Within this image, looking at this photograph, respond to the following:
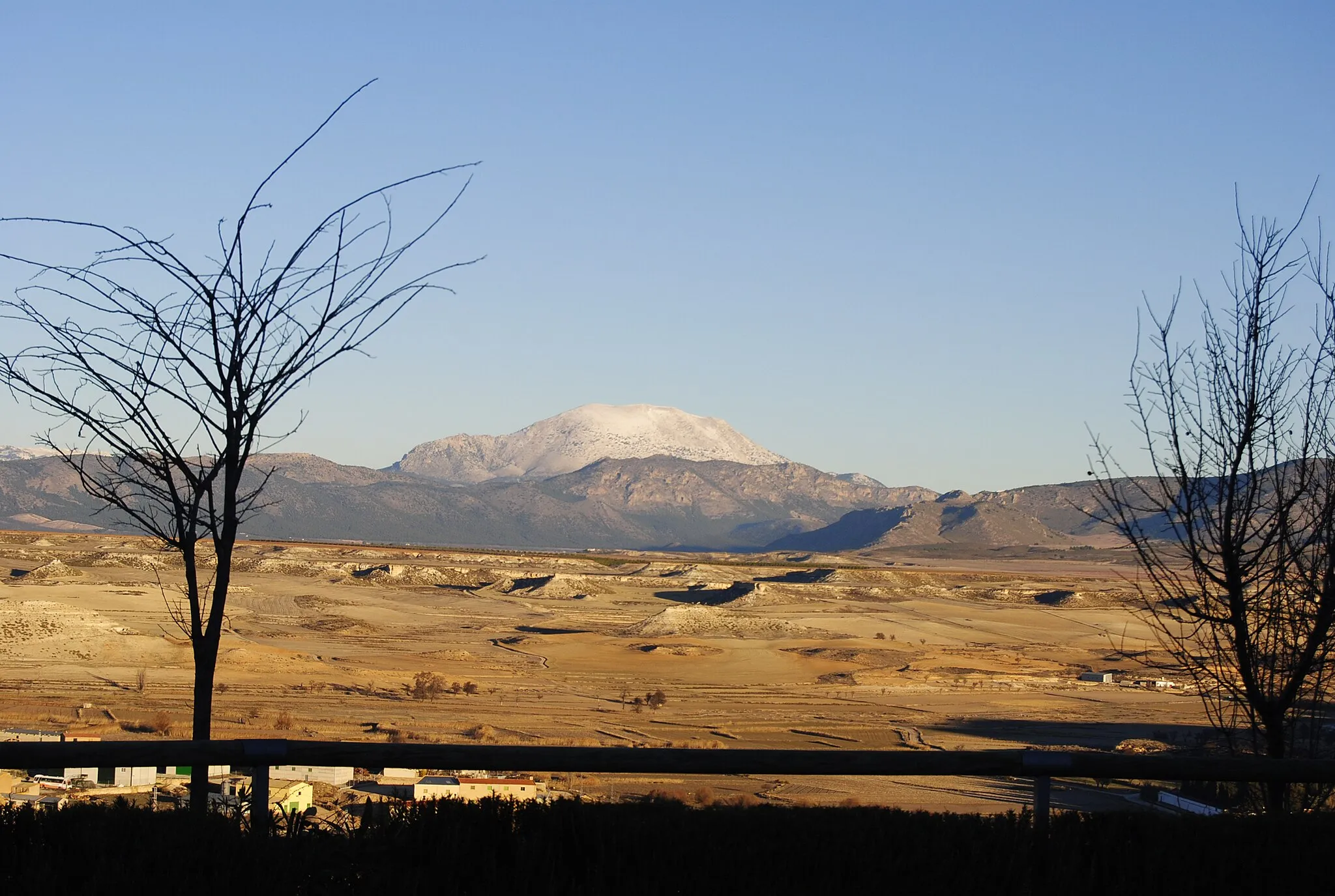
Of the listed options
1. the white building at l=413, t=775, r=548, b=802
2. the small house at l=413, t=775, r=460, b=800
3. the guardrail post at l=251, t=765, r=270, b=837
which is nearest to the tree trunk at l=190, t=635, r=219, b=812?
the guardrail post at l=251, t=765, r=270, b=837

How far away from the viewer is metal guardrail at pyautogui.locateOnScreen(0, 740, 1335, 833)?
17.8ft

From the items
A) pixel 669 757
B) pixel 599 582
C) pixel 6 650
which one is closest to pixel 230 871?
pixel 669 757

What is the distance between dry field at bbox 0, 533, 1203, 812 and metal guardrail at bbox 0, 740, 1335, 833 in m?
2.80

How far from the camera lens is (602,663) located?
163ft

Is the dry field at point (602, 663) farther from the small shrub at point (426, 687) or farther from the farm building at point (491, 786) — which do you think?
the farm building at point (491, 786)

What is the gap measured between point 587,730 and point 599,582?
6118 cm

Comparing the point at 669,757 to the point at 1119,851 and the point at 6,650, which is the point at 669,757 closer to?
the point at 1119,851

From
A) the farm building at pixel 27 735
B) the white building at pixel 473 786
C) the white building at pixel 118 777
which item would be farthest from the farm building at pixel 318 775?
the farm building at pixel 27 735

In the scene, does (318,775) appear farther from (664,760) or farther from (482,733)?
(664,760)

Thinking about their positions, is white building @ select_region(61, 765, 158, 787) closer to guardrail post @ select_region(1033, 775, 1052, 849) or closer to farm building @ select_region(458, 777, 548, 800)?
farm building @ select_region(458, 777, 548, 800)

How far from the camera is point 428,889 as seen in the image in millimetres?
5109

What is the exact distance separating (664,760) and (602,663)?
4456cm

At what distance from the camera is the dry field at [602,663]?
101 feet

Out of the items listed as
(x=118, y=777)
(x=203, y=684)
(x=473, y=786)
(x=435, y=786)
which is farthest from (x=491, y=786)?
(x=203, y=684)
